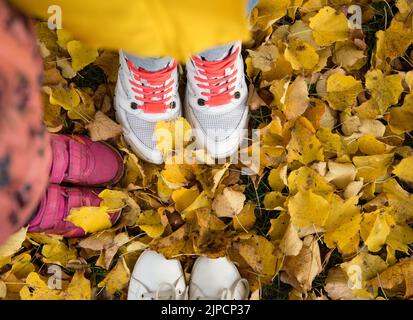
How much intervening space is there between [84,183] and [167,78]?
0.30 metres

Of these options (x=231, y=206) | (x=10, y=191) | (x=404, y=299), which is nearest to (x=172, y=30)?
(x=10, y=191)

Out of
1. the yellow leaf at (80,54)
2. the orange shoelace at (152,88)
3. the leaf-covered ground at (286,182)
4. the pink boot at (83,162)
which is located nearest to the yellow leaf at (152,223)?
the leaf-covered ground at (286,182)

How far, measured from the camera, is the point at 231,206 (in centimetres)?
108

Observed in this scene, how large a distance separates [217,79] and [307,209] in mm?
327

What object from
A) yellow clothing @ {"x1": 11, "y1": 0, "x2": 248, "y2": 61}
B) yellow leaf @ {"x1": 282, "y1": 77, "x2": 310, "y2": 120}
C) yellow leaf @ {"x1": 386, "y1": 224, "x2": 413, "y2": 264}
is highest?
yellow clothing @ {"x1": 11, "y1": 0, "x2": 248, "y2": 61}

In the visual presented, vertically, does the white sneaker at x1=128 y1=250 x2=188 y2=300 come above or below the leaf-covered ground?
below

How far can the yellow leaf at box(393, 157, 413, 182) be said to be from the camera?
108 cm

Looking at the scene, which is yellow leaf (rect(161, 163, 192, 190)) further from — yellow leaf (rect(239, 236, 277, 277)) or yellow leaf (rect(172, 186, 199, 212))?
yellow leaf (rect(239, 236, 277, 277))

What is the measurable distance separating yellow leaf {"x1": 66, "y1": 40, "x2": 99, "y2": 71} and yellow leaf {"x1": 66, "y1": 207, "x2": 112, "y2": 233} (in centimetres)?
32

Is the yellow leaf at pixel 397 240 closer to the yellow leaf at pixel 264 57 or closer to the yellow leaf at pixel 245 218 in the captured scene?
the yellow leaf at pixel 245 218

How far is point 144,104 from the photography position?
1.08 m

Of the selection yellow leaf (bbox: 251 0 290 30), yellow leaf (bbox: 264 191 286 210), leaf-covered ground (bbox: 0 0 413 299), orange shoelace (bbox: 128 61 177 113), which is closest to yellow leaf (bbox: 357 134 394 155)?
leaf-covered ground (bbox: 0 0 413 299)
